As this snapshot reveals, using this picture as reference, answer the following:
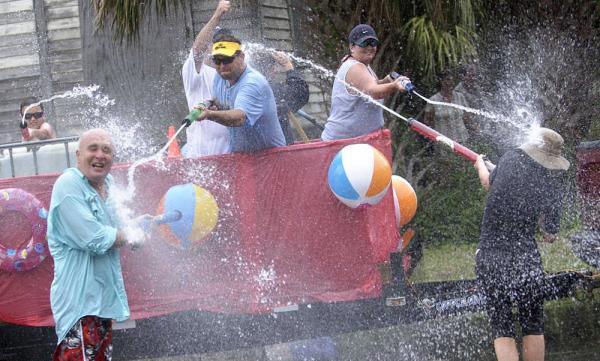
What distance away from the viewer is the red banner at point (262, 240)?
566 cm

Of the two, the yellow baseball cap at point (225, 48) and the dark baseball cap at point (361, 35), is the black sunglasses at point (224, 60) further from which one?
the dark baseball cap at point (361, 35)

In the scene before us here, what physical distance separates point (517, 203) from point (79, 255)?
229 cm

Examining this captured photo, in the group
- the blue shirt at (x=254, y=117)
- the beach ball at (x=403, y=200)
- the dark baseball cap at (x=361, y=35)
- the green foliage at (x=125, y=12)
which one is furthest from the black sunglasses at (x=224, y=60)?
the green foliage at (x=125, y=12)

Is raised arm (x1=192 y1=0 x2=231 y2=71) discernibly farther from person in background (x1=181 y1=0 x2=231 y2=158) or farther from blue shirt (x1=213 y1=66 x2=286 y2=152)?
blue shirt (x1=213 y1=66 x2=286 y2=152)

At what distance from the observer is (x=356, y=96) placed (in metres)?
6.18

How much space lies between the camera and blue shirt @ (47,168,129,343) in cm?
486

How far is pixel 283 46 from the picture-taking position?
11477mm

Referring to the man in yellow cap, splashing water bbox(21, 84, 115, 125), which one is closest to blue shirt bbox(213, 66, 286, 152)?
the man in yellow cap

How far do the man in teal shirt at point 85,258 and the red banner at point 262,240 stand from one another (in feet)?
2.20

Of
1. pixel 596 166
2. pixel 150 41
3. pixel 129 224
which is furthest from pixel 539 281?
pixel 150 41

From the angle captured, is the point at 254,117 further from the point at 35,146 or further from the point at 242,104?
the point at 35,146

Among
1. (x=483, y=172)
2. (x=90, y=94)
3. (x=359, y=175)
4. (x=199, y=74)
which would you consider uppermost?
(x=199, y=74)

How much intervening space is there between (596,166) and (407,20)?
3610 mm

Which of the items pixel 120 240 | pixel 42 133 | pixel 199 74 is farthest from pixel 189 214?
pixel 42 133
